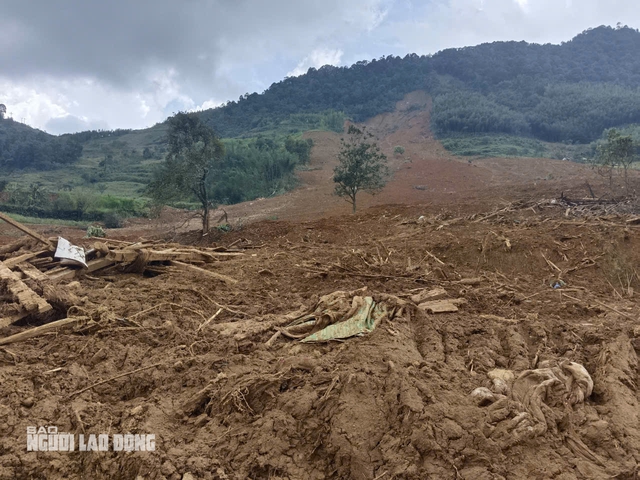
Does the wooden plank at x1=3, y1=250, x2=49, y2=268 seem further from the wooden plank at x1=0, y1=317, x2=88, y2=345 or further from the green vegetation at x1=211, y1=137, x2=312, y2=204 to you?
the green vegetation at x1=211, y1=137, x2=312, y2=204

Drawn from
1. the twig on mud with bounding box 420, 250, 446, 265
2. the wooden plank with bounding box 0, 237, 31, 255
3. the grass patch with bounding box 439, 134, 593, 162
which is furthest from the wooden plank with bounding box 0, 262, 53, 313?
the grass patch with bounding box 439, 134, 593, 162

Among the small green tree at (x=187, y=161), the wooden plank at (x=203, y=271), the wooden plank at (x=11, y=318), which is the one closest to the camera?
the wooden plank at (x=11, y=318)

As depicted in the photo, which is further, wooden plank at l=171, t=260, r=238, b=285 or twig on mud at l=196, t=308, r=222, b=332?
wooden plank at l=171, t=260, r=238, b=285

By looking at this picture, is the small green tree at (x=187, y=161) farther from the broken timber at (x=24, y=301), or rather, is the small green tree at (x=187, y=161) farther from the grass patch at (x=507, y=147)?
the grass patch at (x=507, y=147)

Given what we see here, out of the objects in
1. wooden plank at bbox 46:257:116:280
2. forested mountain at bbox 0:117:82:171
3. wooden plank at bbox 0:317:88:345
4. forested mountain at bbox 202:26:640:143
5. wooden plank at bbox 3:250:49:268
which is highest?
forested mountain at bbox 202:26:640:143

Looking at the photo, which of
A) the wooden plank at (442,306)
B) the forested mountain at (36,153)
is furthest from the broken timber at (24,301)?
the forested mountain at (36,153)

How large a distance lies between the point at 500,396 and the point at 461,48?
91.6 meters

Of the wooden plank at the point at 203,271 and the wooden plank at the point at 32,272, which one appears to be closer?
the wooden plank at the point at 32,272

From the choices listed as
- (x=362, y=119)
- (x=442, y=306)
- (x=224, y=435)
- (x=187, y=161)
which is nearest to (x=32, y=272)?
(x=224, y=435)

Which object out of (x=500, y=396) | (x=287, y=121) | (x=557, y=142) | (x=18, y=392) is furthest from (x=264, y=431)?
(x=287, y=121)

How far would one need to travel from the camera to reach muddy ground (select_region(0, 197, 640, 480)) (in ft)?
6.85

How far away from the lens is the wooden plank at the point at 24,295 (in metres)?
3.93

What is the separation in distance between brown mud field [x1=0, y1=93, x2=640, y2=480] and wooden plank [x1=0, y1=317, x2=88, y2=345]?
0.14 ft

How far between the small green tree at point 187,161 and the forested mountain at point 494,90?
41.8m
